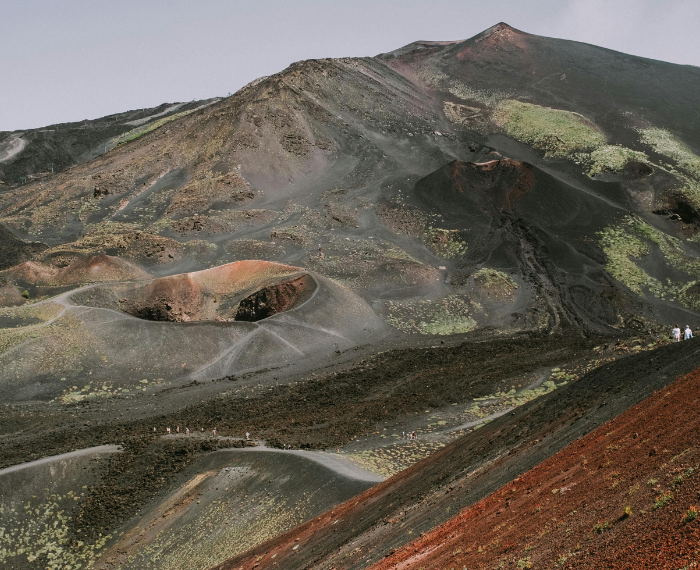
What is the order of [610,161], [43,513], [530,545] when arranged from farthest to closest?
[610,161] < [43,513] < [530,545]

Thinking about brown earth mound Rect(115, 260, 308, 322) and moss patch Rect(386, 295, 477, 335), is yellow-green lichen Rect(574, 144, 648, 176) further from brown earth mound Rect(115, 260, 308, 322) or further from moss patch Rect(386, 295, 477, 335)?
brown earth mound Rect(115, 260, 308, 322)

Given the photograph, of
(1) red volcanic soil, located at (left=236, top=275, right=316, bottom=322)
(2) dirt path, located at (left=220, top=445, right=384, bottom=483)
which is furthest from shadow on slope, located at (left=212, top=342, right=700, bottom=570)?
(1) red volcanic soil, located at (left=236, top=275, right=316, bottom=322)

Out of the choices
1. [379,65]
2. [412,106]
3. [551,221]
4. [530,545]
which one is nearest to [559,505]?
[530,545]

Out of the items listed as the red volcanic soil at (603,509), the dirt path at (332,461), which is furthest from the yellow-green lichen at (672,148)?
the red volcanic soil at (603,509)

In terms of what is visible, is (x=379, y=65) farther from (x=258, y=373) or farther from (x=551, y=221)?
(x=258, y=373)

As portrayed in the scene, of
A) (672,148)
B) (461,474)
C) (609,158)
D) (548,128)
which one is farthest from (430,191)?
(461,474)

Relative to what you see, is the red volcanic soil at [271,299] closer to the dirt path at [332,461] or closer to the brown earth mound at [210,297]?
the brown earth mound at [210,297]
